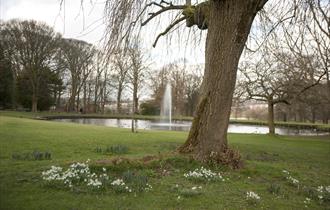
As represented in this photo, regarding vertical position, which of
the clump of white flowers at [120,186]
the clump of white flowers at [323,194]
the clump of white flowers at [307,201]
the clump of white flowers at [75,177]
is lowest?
the clump of white flowers at [307,201]

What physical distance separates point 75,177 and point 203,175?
8.33 ft

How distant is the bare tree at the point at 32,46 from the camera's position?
4328 centimetres

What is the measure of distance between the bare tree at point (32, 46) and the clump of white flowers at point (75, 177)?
41439mm

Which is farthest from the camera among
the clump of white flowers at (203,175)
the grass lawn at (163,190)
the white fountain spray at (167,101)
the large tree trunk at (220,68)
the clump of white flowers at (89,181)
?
the white fountain spray at (167,101)

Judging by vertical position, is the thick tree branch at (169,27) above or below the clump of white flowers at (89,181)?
above

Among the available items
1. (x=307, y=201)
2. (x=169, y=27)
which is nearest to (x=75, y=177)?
(x=307, y=201)

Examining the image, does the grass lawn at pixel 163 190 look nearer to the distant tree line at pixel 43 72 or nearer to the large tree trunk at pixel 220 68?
the large tree trunk at pixel 220 68

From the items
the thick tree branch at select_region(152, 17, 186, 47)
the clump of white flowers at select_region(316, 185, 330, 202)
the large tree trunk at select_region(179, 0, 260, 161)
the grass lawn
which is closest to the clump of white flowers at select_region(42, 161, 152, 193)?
the grass lawn

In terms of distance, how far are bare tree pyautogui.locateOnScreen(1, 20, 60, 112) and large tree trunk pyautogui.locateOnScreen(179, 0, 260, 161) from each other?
133 ft

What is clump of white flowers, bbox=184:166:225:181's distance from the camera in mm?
6875

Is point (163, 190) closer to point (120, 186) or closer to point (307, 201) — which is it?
point (120, 186)

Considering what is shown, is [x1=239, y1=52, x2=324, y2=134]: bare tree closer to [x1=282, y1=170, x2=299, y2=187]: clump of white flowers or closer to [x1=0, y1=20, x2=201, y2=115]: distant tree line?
[x1=0, y1=20, x2=201, y2=115]: distant tree line

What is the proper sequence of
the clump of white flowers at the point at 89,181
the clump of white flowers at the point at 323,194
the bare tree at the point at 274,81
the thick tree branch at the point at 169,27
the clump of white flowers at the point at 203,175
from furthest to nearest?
1. the bare tree at the point at 274,81
2. the thick tree branch at the point at 169,27
3. the clump of white flowers at the point at 203,175
4. the clump of white flowers at the point at 323,194
5. the clump of white flowers at the point at 89,181

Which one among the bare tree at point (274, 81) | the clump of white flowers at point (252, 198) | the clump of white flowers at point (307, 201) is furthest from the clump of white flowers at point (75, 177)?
the bare tree at point (274, 81)
